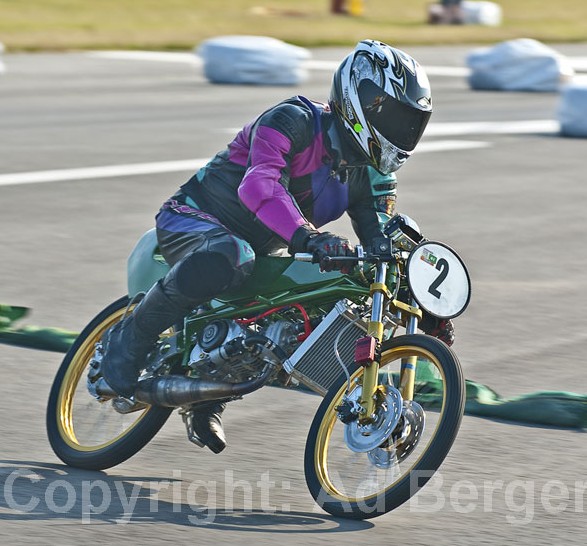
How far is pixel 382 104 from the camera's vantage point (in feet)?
18.6

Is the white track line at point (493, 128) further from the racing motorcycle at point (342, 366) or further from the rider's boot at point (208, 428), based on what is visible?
the racing motorcycle at point (342, 366)

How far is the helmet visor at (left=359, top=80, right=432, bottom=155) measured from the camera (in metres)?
5.67

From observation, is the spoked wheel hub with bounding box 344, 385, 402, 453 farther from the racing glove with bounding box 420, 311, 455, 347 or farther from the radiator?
the racing glove with bounding box 420, 311, 455, 347

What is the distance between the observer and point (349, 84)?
18.8 ft

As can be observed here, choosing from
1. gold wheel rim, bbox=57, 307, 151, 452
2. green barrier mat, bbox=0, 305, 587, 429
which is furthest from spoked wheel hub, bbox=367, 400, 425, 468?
green barrier mat, bbox=0, 305, 587, 429

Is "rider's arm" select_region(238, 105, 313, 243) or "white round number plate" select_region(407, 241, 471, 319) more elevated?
"rider's arm" select_region(238, 105, 313, 243)

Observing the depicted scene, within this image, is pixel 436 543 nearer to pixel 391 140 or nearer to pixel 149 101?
pixel 391 140

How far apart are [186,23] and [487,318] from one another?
26.8m

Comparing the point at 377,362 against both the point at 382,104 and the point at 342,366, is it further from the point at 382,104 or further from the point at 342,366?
the point at 382,104

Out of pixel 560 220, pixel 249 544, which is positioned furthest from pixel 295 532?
pixel 560 220

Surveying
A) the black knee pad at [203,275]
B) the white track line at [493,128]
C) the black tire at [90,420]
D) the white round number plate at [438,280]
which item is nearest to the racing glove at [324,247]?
the white round number plate at [438,280]

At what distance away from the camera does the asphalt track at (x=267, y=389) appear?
5.44 meters

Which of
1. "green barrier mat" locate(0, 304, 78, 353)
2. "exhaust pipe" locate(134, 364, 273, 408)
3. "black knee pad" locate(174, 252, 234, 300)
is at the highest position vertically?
"black knee pad" locate(174, 252, 234, 300)

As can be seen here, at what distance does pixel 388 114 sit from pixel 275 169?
1.56ft
